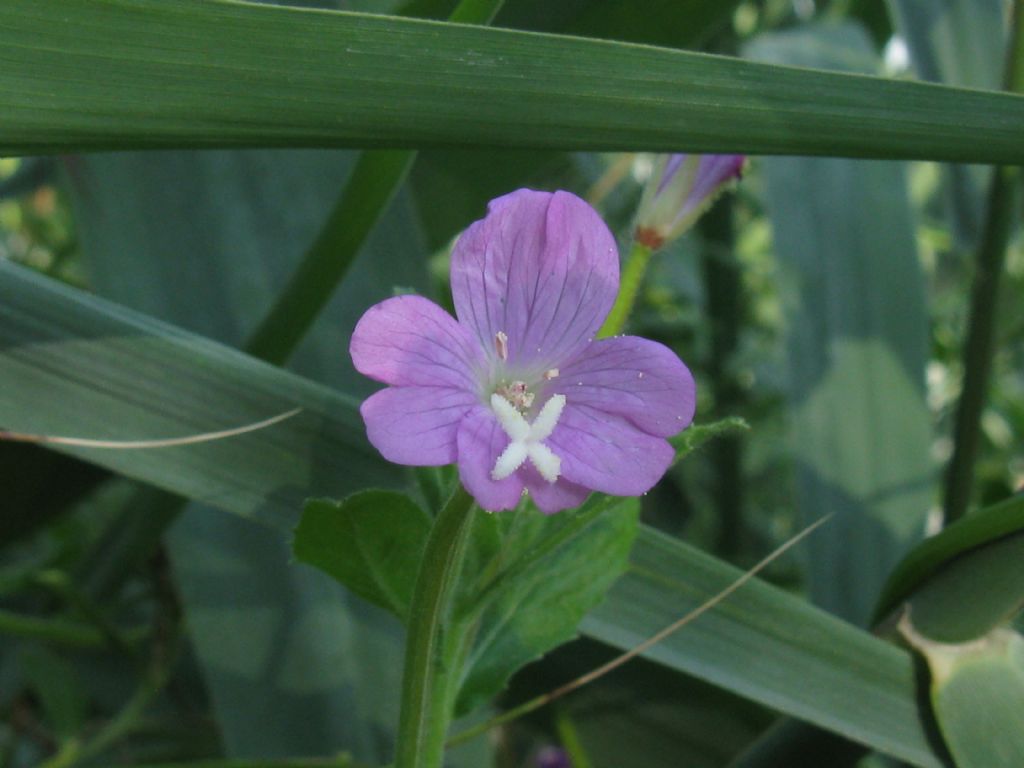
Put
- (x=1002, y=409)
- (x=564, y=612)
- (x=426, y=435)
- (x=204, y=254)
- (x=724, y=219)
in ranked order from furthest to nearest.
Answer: (x=724, y=219), (x=1002, y=409), (x=204, y=254), (x=564, y=612), (x=426, y=435)

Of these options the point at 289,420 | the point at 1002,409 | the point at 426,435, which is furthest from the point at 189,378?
the point at 1002,409

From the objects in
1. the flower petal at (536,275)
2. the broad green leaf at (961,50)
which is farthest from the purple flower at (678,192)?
the broad green leaf at (961,50)

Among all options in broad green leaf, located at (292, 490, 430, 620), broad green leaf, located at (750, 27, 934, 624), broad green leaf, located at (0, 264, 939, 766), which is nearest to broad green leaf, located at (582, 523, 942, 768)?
broad green leaf, located at (0, 264, 939, 766)

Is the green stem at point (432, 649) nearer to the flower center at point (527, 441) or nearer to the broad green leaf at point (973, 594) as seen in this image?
the flower center at point (527, 441)

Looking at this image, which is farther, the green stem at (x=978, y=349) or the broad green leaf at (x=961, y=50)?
the broad green leaf at (x=961, y=50)

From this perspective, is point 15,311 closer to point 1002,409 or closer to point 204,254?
point 204,254

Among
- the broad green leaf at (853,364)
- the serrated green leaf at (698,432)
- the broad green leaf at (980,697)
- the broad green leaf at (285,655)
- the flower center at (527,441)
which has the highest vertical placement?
the flower center at (527,441)

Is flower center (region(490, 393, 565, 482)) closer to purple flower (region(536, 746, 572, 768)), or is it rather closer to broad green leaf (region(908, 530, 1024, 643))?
broad green leaf (region(908, 530, 1024, 643))
